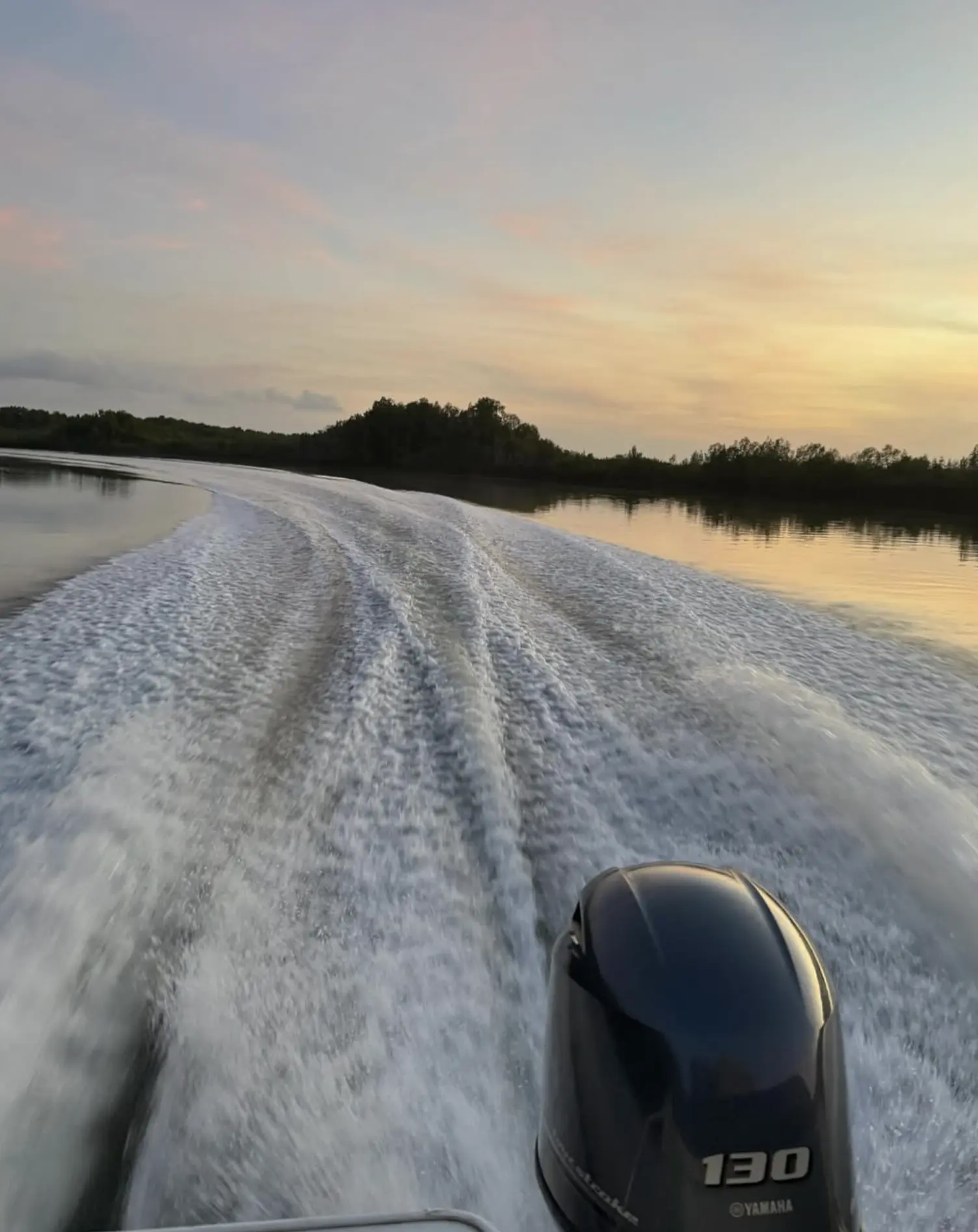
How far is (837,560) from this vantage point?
10.1 m

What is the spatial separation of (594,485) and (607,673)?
2804cm

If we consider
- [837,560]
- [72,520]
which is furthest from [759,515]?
[72,520]

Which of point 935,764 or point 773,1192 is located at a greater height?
point 773,1192

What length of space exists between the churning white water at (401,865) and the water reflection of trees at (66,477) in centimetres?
1228

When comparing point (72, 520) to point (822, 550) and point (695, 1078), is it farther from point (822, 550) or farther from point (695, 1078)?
point (695, 1078)

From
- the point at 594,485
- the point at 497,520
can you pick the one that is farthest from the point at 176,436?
the point at 497,520

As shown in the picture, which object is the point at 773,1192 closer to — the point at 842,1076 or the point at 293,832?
the point at 842,1076

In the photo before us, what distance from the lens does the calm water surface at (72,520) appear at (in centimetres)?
649

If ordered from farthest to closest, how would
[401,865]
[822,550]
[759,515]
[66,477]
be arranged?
1. [66,477]
2. [759,515]
3. [822,550]
4. [401,865]

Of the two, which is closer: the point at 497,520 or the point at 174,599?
the point at 174,599

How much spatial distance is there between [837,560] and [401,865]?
29.3 ft

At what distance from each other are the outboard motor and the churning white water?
1.58 feet

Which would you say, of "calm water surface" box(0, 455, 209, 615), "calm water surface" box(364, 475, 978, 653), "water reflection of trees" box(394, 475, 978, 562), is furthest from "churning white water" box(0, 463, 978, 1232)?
"water reflection of trees" box(394, 475, 978, 562)

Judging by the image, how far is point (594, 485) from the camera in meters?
31.4
